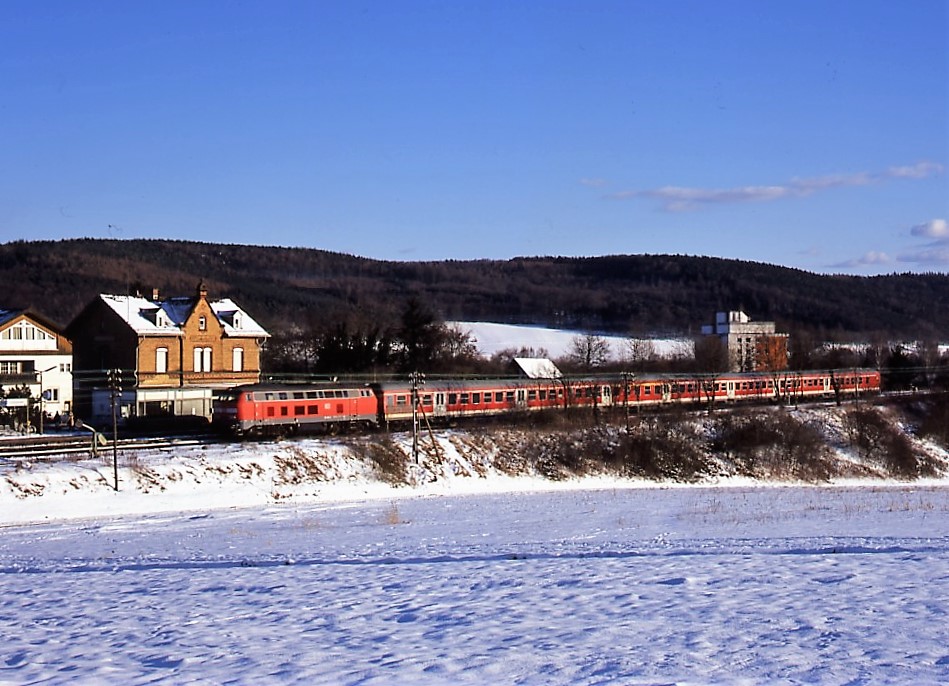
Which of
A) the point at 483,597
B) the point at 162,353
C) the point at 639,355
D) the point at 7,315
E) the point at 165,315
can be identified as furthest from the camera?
the point at 639,355

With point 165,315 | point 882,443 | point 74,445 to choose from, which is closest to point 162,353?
point 165,315

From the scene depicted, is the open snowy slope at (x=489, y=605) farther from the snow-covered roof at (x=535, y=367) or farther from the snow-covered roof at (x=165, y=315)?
the snow-covered roof at (x=535, y=367)

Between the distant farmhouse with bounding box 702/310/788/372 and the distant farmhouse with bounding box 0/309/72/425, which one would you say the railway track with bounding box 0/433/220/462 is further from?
the distant farmhouse with bounding box 702/310/788/372

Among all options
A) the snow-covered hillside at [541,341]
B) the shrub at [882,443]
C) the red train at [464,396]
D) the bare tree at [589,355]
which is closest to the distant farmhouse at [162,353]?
the red train at [464,396]

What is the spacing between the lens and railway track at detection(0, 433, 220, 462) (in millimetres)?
39312

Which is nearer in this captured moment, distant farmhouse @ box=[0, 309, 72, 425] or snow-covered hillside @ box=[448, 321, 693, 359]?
distant farmhouse @ box=[0, 309, 72, 425]

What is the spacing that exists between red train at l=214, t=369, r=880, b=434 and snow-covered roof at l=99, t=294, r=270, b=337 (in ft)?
36.7

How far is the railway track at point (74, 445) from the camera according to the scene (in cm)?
3931

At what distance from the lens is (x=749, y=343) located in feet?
424

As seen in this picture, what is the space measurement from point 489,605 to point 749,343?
120 meters

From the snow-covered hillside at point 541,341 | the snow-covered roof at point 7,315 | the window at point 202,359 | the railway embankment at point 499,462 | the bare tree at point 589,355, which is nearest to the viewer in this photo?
the railway embankment at point 499,462

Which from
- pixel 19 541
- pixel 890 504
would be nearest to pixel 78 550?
pixel 19 541

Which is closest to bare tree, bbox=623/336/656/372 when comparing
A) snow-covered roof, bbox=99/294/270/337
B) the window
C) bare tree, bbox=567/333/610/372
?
bare tree, bbox=567/333/610/372

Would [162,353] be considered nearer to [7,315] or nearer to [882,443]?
[7,315]
